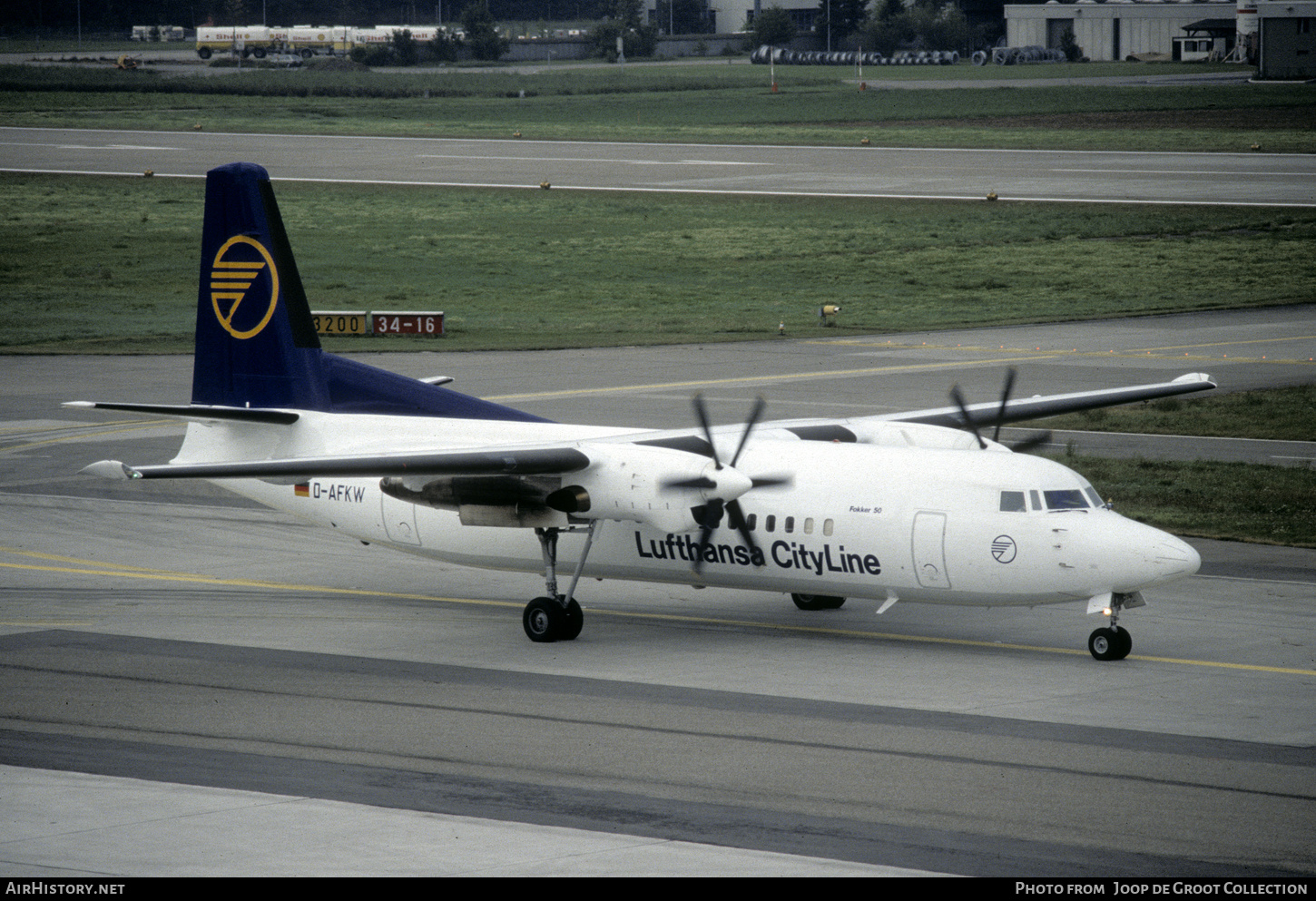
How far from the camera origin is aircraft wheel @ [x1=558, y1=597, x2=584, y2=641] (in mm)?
24531

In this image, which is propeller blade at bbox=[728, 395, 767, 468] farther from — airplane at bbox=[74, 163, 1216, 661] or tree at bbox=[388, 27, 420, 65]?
tree at bbox=[388, 27, 420, 65]

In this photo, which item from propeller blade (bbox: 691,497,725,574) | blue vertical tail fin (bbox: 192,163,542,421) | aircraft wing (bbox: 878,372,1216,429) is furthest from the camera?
aircraft wing (bbox: 878,372,1216,429)

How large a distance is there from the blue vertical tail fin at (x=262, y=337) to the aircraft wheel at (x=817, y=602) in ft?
18.0

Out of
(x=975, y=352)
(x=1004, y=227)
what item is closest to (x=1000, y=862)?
(x=975, y=352)

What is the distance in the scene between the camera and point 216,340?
27641 mm

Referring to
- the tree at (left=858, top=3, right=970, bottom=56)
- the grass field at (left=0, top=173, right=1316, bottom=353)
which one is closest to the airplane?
the grass field at (left=0, top=173, right=1316, bottom=353)

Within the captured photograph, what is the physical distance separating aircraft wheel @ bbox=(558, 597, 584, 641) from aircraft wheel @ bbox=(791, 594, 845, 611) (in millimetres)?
3947

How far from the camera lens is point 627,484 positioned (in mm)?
23125

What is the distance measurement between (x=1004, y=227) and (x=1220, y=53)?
348 ft

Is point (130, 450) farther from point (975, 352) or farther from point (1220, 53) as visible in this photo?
point (1220, 53)

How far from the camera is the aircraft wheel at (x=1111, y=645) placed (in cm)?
2278

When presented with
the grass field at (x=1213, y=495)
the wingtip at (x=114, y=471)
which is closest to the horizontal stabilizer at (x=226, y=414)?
the wingtip at (x=114, y=471)

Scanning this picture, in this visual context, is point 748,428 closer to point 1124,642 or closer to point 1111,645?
point 1111,645

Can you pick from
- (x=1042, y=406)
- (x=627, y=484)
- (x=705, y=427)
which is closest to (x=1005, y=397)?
(x=1042, y=406)
